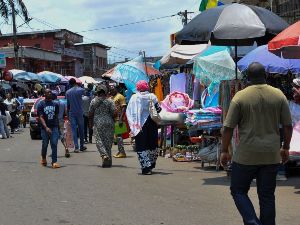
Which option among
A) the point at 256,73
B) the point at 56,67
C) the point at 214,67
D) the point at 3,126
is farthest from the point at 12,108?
the point at 56,67

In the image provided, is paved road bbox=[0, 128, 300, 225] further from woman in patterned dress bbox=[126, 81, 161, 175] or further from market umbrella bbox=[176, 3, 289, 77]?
market umbrella bbox=[176, 3, 289, 77]

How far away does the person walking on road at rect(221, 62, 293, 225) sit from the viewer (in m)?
5.00

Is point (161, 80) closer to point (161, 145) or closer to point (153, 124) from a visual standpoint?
point (161, 145)

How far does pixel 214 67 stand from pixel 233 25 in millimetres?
3437

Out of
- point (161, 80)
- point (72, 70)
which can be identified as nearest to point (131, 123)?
point (161, 80)

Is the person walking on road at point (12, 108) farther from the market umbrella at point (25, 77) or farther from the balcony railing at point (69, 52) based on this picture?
the balcony railing at point (69, 52)

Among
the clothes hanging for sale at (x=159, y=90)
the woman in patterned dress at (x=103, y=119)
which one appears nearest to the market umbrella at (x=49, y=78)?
the clothes hanging for sale at (x=159, y=90)

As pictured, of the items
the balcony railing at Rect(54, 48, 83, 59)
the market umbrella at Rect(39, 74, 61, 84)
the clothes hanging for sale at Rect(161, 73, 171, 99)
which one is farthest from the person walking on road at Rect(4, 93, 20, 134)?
the balcony railing at Rect(54, 48, 83, 59)

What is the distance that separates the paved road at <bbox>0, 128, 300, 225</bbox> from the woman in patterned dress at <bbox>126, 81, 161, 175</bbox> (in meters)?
0.34

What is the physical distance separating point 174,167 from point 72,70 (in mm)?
62576

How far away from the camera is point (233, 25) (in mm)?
8898

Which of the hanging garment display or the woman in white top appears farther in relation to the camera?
the woman in white top

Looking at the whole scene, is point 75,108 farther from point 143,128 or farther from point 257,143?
point 257,143

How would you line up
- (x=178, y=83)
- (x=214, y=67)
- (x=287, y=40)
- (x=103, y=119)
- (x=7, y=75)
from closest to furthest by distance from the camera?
(x=287, y=40), (x=103, y=119), (x=214, y=67), (x=178, y=83), (x=7, y=75)
